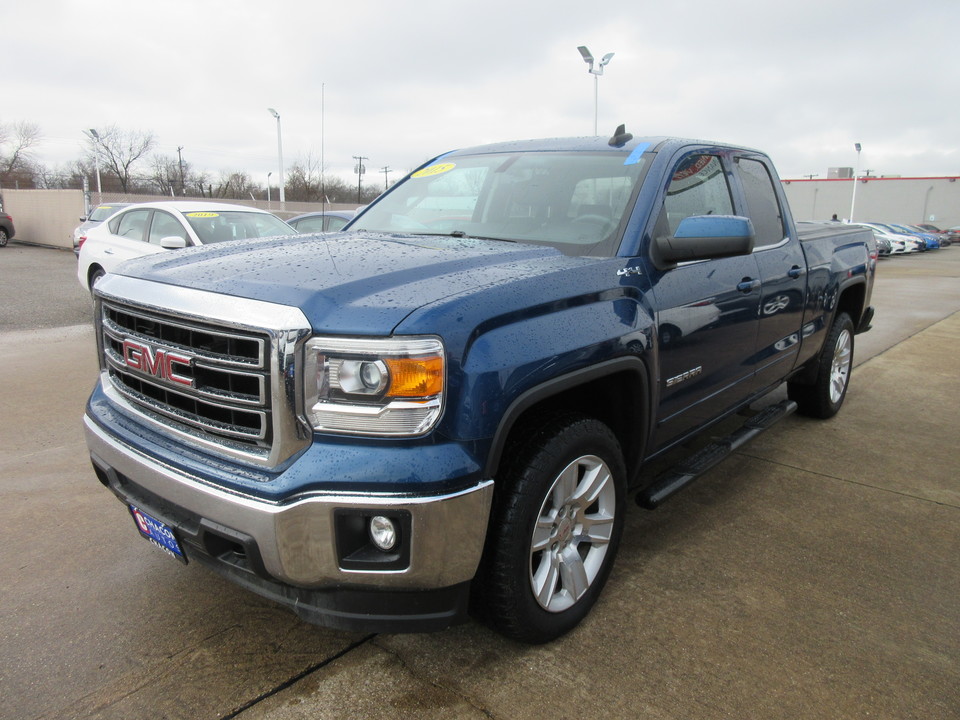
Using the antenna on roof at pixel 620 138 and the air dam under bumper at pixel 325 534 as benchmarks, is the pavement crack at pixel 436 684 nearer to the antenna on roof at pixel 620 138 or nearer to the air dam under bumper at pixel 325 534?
the air dam under bumper at pixel 325 534

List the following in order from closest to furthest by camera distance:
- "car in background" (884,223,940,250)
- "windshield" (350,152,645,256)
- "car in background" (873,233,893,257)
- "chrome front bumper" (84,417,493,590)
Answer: "chrome front bumper" (84,417,493,590), "windshield" (350,152,645,256), "car in background" (873,233,893,257), "car in background" (884,223,940,250)

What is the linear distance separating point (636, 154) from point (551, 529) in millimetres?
1776

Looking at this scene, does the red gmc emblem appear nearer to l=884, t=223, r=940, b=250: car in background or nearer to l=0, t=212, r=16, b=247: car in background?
l=0, t=212, r=16, b=247: car in background

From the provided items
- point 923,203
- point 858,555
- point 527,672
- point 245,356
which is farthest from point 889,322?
point 923,203

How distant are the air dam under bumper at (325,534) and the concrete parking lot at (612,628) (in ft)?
1.57

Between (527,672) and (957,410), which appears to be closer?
(527,672)

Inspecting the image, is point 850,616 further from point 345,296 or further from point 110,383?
point 110,383

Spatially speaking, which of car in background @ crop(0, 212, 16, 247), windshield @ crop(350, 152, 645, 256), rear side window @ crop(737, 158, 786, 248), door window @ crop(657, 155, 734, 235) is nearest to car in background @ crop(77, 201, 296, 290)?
windshield @ crop(350, 152, 645, 256)

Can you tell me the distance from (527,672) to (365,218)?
242 cm

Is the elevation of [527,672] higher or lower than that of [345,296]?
lower

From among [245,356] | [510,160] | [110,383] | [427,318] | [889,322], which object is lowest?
[889,322]

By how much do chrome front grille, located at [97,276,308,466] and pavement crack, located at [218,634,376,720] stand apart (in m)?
0.81

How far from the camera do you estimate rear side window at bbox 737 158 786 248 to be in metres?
3.88

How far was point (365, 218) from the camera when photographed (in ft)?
12.2
